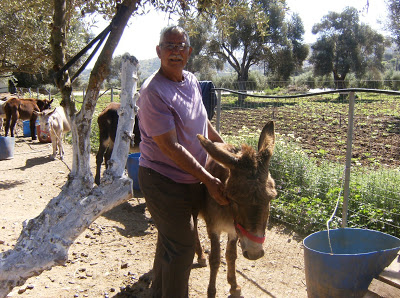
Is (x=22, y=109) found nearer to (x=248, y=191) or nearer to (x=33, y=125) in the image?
(x=33, y=125)

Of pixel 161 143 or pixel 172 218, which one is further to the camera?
pixel 172 218

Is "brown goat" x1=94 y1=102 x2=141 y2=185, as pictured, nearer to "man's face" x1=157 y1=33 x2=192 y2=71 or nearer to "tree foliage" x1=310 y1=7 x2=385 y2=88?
"man's face" x1=157 y1=33 x2=192 y2=71

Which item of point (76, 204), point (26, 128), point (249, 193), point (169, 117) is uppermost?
point (169, 117)

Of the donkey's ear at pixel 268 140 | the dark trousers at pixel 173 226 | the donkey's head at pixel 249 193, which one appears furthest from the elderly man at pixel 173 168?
the donkey's ear at pixel 268 140

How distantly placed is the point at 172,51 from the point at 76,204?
1.41 metres

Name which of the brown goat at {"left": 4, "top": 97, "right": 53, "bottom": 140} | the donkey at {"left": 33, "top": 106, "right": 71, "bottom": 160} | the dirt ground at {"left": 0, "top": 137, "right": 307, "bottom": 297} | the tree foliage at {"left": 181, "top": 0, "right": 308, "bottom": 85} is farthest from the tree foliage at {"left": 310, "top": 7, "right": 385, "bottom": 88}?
the dirt ground at {"left": 0, "top": 137, "right": 307, "bottom": 297}

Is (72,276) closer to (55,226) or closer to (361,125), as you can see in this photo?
(55,226)

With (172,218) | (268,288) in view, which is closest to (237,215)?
(172,218)

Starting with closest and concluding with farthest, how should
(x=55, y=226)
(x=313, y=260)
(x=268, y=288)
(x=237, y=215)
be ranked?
1. (x=55, y=226)
2. (x=237, y=215)
3. (x=313, y=260)
4. (x=268, y=288)

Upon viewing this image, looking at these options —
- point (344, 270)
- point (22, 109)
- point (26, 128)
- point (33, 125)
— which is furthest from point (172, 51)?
point (26, 128)

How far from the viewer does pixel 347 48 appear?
3784 centimetres

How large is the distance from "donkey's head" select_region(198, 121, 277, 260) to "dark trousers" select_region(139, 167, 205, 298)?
0.40 meters

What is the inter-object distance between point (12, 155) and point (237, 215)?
396 inches

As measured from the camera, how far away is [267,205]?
8.79 ft
